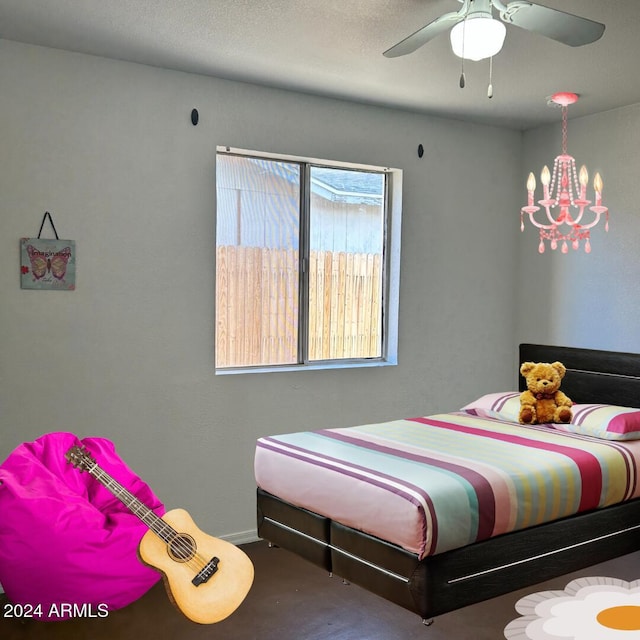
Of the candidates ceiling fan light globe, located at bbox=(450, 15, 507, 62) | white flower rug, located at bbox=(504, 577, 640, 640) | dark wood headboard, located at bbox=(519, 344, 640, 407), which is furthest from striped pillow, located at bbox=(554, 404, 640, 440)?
ceiling fan light globe, located at bbox=(450, 15, 507, 62)

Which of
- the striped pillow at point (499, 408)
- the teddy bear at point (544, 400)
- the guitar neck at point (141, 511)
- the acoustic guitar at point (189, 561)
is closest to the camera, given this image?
the acoustic guitar at point (189, 561)

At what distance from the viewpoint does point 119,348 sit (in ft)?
12.3

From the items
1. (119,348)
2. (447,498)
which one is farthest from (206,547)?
(119,348)

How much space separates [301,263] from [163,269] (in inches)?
36.9

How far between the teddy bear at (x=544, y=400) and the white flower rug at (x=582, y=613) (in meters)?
0.81

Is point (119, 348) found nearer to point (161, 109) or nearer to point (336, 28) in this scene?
point (161, 109)

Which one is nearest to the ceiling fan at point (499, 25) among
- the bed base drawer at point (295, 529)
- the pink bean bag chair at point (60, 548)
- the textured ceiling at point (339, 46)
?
the textured ceiling at point (339, 46)

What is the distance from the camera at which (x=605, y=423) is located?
3.47 m

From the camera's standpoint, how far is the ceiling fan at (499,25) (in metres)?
2.42

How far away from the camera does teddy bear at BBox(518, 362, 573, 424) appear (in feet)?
12.2

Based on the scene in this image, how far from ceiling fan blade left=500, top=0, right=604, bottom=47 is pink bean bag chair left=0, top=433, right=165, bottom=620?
7.63ft

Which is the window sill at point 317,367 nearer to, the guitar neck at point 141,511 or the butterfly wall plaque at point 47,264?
the butterfly wall plaque at point 47,264

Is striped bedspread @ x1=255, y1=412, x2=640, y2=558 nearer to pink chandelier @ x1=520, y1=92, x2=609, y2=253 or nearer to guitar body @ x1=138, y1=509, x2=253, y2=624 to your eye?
guitar body @ x1=138, y1=509, x2=253, y2=624

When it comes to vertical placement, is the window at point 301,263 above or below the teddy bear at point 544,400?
above
